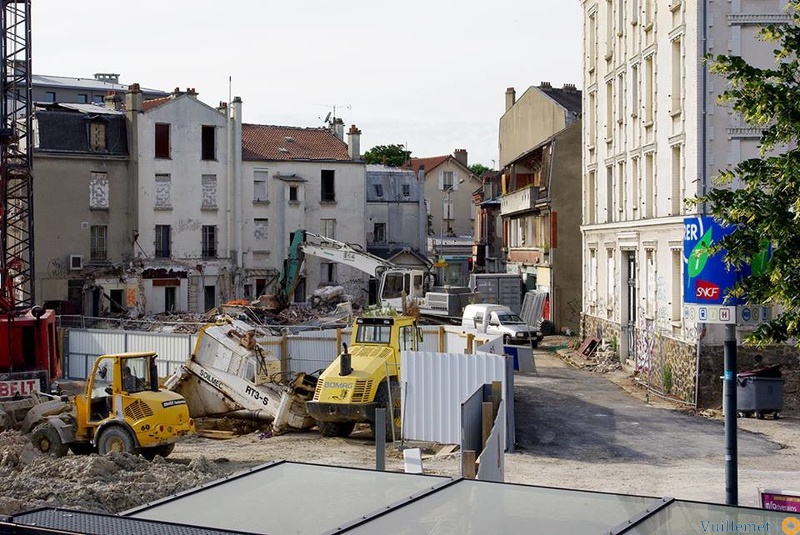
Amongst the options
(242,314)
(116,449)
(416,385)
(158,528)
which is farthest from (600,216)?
(158,528)

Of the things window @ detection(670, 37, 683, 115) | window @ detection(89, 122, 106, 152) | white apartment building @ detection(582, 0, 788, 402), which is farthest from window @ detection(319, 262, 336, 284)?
window @ detection(670, 37, 683, 115)

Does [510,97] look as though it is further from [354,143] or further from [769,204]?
[769,204]

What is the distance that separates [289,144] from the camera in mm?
61062

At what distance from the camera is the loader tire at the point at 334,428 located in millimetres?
22812

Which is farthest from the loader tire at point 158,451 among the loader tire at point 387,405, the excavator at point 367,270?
the excavator at point 367,270

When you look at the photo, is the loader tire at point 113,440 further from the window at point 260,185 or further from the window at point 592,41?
the window at point 260,185

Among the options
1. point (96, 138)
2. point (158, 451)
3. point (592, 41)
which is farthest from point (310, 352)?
point (96, 138)

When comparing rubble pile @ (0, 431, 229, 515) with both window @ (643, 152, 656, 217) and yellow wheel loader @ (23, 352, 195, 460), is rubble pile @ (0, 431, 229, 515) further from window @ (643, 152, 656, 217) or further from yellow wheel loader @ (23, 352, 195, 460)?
window @ (643, 152, 656, 217)

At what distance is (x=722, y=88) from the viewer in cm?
2688

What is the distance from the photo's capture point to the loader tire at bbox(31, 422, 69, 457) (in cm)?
2064

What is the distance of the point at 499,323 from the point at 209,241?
70.5ft

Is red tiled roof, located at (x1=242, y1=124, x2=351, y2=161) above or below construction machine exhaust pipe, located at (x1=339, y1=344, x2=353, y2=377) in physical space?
above

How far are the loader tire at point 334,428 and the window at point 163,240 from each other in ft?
113

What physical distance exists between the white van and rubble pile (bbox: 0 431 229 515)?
23070 mm
